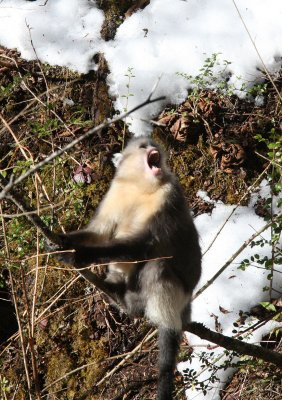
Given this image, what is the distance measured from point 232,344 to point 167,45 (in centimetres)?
347

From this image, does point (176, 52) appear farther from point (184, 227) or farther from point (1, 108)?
point (184, 227)

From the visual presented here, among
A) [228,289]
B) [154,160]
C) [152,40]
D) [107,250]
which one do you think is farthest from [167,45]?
[107,250]

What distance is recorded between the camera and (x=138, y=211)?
4.09 m

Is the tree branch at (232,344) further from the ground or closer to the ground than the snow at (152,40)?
closer to the ground

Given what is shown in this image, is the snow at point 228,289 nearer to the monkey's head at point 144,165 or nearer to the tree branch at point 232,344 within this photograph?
the tree branch at point 232,344

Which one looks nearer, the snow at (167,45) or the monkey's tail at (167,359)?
the monkey's tail at (167,359)

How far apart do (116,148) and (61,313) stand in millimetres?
1642

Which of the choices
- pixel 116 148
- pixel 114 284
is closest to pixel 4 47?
pixel 116 148

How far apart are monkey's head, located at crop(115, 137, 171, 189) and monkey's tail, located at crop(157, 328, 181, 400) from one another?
996mm

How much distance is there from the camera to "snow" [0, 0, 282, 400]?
18.2 feet

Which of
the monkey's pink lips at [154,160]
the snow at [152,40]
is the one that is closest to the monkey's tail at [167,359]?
the monkey's pink lips at [154,160]

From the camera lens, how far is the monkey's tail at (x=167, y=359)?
3.86 meters

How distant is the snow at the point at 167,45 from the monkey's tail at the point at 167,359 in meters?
1.21

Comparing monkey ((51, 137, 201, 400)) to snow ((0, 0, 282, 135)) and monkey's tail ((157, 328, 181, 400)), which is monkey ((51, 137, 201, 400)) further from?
snow ((0, 0, 282, 135))
